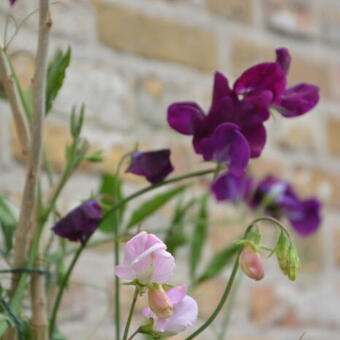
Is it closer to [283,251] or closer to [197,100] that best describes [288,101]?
[283,251]

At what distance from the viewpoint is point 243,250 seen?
1.89 feet

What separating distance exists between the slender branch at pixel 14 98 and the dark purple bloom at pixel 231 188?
35 cm

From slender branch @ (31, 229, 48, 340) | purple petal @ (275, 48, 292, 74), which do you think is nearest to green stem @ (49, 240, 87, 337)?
slender branch @ (31, 229, 48, 340)

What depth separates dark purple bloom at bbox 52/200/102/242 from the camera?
0.67 m

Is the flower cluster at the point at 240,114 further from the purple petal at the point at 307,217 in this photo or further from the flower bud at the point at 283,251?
the purple petal at the point at 307,217

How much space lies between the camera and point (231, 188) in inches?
42.3

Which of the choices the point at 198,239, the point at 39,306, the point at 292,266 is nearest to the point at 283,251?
the point at 292,266

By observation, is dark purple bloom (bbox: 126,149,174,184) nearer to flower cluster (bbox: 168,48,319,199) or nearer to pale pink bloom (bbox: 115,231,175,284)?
flower cluster (bbox: 168,48,319,199)

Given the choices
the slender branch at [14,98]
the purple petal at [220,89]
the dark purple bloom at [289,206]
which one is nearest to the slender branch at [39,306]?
the slender branch at [14,98]

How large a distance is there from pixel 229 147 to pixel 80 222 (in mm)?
144

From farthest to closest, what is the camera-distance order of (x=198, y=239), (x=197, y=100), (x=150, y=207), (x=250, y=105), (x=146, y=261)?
(x=197, y=100), (x=198, y=239), (x=150, y=207), (x=250, y=105), (x=146, y=261)

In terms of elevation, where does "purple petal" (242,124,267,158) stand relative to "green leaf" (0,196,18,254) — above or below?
above

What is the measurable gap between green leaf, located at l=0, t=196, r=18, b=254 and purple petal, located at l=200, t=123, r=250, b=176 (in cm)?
20

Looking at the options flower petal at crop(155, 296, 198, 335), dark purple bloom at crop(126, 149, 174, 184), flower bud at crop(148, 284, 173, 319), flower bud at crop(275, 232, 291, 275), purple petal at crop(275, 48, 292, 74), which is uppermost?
purple petal at crop(275, 48, 292, 74)
